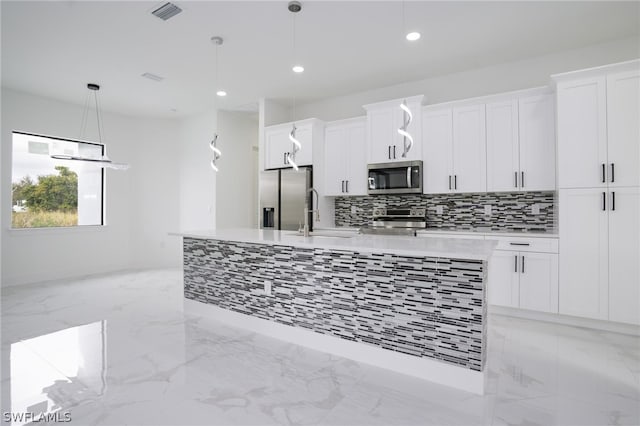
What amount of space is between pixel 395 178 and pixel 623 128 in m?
2.34

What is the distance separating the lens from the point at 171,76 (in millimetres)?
4672

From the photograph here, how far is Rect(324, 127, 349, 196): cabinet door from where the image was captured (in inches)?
201

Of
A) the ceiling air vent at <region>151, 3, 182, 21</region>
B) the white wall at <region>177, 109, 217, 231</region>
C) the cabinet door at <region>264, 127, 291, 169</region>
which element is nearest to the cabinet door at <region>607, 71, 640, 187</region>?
the cabinet door at <region>264, 127, 291, 169</region>

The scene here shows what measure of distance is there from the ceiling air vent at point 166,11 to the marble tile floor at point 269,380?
3007mm

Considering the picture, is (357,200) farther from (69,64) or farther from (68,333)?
(69,64)

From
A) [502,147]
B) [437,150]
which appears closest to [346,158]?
[437,150]

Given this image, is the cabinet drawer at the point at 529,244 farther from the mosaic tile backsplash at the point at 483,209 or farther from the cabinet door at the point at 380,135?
the cabinet door at the point at 380,135

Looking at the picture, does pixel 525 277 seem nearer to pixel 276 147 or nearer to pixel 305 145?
pixel 305 145

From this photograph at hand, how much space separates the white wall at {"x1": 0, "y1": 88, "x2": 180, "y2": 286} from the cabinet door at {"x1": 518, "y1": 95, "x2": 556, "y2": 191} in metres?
6.13

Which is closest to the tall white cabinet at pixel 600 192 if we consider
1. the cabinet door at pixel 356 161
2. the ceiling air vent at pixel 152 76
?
the cabinet door at pixel 356 161

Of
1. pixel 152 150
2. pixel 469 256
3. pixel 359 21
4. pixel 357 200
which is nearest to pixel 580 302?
pixel 469 256

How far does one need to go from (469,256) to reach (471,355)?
2.21ft

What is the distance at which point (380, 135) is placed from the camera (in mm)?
4684

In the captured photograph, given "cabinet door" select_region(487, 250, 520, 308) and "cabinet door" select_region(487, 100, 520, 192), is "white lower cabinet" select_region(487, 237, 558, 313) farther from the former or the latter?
"cabinet door" select_region(487, 100, 520, 192)
